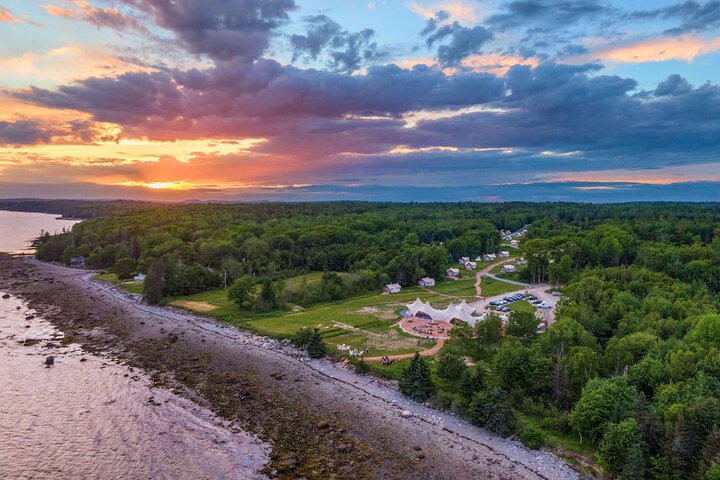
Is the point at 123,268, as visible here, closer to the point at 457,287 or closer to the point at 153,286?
the point at 153,286

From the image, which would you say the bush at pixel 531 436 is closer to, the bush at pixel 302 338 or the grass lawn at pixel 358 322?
the grass lawn at pixel 358 322

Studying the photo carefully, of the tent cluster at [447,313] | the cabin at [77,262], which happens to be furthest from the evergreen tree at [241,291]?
the cabin at [77,262]

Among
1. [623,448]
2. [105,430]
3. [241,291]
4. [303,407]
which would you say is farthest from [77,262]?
[623,448]

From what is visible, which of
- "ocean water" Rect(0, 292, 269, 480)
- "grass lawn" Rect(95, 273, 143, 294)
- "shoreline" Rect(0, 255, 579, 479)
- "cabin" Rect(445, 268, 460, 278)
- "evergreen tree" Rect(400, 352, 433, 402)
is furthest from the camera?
"cabin" Rect(445, 268, 460, 278)

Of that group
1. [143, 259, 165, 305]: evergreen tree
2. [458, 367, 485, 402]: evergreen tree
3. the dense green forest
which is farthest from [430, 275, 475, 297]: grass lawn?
[143, 259, 165, 305]: evergreen tree

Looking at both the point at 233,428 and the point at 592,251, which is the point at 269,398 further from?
the point at 592,251

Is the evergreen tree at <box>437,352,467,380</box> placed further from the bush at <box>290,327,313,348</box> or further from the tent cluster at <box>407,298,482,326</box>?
the tent cluster at <box>407,298,482,326</box>
